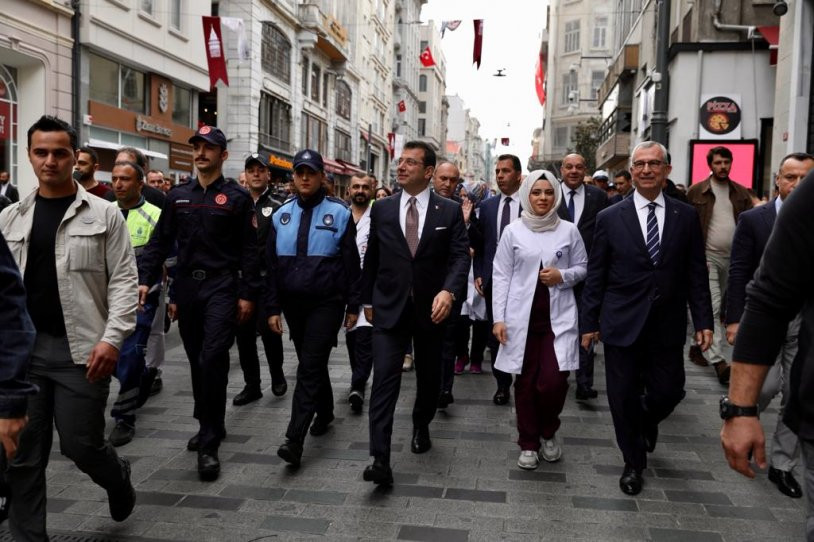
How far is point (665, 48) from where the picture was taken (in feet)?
41.2

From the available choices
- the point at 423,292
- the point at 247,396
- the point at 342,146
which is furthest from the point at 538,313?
the point at 342,146

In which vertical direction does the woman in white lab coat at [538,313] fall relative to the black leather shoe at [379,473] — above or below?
above

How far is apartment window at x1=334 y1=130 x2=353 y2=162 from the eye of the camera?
149ft

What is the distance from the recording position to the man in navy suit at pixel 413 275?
482 cm

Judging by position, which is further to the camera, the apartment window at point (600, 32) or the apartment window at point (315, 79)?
the apartment window at point (600, 32)

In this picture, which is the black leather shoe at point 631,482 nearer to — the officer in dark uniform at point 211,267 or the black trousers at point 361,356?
the officer in dark uniform at point 211,267

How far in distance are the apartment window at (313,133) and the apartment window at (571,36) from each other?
76.4ft

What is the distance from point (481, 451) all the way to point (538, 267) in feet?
4.34

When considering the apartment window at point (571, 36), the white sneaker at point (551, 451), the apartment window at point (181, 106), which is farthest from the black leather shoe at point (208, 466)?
the apartment window at point (571, 36)

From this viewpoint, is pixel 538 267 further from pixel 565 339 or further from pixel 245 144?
pixel 245 144

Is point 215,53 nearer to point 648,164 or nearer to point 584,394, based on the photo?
point 584,394

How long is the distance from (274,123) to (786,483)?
3111cm

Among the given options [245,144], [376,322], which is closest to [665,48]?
[376,322]

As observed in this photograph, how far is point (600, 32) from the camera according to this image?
182 ft
